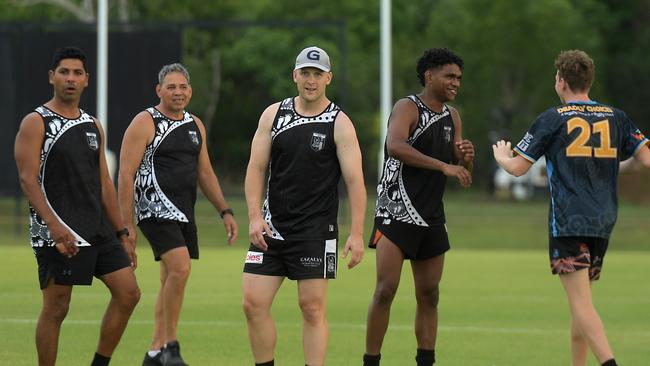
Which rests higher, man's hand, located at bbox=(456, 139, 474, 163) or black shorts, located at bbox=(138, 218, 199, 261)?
man's hand, located at bbox=(456, 139, 474, 163)

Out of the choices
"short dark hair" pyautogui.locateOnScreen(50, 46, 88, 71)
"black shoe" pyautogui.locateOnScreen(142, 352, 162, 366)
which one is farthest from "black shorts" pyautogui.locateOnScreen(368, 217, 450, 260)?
"short dark hair" pyautogui.locateOnScreen(50, 46, 88, 71)

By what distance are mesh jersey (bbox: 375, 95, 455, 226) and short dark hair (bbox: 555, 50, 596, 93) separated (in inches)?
52.4

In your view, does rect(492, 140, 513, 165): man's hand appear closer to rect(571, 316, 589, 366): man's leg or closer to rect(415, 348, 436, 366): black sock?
rect(571, 316, 589, 366): man's leg

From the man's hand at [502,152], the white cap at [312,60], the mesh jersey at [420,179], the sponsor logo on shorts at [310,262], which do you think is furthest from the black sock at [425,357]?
the white cap at [312,60]

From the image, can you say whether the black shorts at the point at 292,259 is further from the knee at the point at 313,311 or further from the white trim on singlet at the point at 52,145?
the white trim on singlet at the point at 52,145

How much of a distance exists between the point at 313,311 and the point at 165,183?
231 cm

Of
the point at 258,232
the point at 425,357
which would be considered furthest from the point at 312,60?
the point at 425,357

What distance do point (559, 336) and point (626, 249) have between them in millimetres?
14745

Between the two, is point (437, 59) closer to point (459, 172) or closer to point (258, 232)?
point (459, 172)

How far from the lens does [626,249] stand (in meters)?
27.5

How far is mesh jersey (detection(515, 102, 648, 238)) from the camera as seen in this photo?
9.07m

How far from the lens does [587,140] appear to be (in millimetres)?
9070

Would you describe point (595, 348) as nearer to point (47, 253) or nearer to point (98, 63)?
point (47, 253)

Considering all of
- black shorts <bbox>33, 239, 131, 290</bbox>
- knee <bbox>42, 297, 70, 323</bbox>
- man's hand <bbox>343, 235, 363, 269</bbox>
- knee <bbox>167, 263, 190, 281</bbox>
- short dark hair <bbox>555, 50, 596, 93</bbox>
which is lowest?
knee <bbox>42, 297, 70, 323</bbox>
